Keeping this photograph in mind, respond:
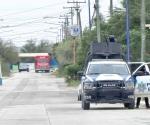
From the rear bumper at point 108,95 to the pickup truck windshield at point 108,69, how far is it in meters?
1.26

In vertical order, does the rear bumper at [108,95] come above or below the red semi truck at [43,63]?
above

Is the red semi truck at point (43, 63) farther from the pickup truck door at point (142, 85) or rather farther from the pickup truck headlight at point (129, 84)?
Result: the pickup truck headlight at point (129, 84)

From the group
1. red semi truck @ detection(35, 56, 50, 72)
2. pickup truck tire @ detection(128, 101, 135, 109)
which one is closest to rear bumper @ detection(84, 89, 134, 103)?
pickup truck tire @ detection(128, 101, 135, 109)

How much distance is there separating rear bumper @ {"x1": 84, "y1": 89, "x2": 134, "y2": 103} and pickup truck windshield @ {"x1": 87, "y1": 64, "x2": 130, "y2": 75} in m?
1.26

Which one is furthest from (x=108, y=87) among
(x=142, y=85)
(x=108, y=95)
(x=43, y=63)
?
(x=43, y=63)

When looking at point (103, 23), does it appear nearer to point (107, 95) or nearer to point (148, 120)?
point (107, 95)

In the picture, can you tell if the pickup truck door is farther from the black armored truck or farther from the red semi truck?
the red semi truck

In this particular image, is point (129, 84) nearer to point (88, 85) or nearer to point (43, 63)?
point (88, 85)

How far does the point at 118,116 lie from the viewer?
77.3 feet

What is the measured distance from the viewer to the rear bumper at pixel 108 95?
27.2m

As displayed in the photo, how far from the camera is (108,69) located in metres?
28.7

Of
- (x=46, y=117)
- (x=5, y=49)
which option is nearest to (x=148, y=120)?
(x=46, y=117)

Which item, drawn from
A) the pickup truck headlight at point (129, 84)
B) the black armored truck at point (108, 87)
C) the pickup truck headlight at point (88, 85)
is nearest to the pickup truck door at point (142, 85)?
the black armored truck at point (108, 87)

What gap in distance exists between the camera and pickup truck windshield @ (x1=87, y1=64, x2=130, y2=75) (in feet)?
93.6
